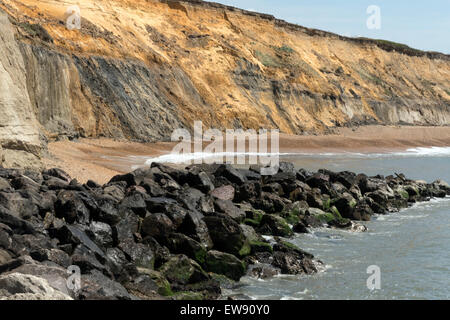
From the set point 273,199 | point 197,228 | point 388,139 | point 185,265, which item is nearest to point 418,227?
point 273,199

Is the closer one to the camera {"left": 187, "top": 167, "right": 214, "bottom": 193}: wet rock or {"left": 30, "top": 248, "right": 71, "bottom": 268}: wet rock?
{"left": 30, "top": 248, "right": 71, "bottom": 268}: wet rock

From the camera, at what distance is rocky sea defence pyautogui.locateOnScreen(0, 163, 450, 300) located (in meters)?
8.09

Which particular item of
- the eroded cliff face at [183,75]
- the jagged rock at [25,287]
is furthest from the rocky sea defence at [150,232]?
the eroded cliff face at [183,75]

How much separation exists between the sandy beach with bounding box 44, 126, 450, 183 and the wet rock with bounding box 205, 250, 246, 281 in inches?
311

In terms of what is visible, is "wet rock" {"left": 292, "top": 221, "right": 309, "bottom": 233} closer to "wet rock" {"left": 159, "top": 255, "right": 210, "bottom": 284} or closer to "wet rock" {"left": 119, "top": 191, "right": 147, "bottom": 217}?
"wet rock" {"left": 119, "top": 191, "right": 147, "bottom": 217}

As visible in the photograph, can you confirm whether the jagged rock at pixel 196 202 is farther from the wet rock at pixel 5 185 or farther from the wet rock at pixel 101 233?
the wet rock at pixel 5 185

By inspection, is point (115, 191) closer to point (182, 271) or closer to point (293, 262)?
point (182, 271)

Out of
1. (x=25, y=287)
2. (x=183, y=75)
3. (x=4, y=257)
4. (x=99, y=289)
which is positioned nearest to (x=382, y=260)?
(x=99, y=289)

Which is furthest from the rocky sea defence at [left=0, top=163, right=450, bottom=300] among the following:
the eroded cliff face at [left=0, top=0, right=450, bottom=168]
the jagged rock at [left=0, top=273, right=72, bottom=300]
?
the eroded cliff face at [left=0, top=0, right=450, bottom=168]

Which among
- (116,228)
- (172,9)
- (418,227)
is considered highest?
(172,9)

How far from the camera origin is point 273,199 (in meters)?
17.9

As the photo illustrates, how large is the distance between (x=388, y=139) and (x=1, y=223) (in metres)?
48.3

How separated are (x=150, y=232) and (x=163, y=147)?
A: 2211 cm
